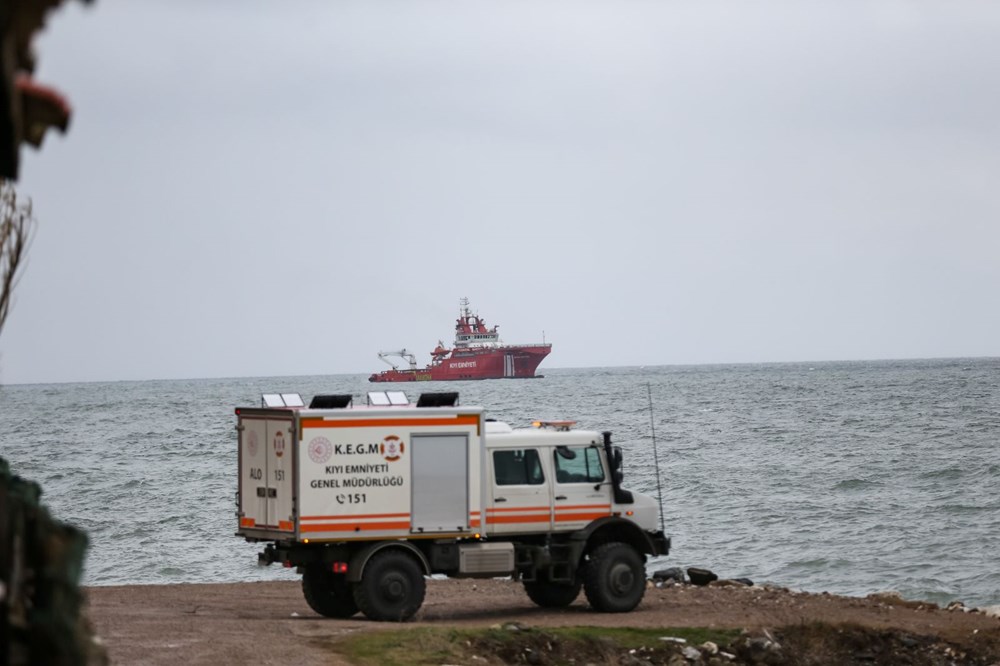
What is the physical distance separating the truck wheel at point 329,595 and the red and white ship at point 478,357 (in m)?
157

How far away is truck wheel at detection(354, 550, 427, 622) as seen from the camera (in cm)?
1731

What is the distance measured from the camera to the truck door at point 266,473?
17219mm

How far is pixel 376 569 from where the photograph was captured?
56.7 feet

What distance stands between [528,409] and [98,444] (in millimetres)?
37419

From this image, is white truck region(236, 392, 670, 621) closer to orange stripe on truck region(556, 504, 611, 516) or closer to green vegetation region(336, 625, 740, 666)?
orange stripe on truck region(556, 504, 611, 516)

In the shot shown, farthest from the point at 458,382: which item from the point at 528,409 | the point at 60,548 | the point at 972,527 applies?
the point at 60,548

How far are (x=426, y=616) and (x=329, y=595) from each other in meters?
1.30

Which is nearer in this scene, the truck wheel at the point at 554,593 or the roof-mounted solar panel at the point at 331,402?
the roof-mounted solar panel at the point at 331,402

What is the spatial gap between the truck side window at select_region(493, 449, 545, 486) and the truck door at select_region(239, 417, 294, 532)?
2581mm

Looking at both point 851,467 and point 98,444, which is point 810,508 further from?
point 98,444

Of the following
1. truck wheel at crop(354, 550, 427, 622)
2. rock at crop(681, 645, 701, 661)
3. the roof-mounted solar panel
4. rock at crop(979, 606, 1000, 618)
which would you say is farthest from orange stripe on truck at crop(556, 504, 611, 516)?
rock at crop(979, 606, 1000, 618)

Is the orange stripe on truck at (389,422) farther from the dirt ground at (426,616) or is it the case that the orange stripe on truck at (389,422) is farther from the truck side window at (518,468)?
the dirt ground at (426,616)

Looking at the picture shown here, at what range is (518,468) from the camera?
1814 cm

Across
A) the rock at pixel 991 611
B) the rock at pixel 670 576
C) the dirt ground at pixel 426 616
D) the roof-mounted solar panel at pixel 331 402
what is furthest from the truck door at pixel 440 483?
the rock at pixel 991 611
